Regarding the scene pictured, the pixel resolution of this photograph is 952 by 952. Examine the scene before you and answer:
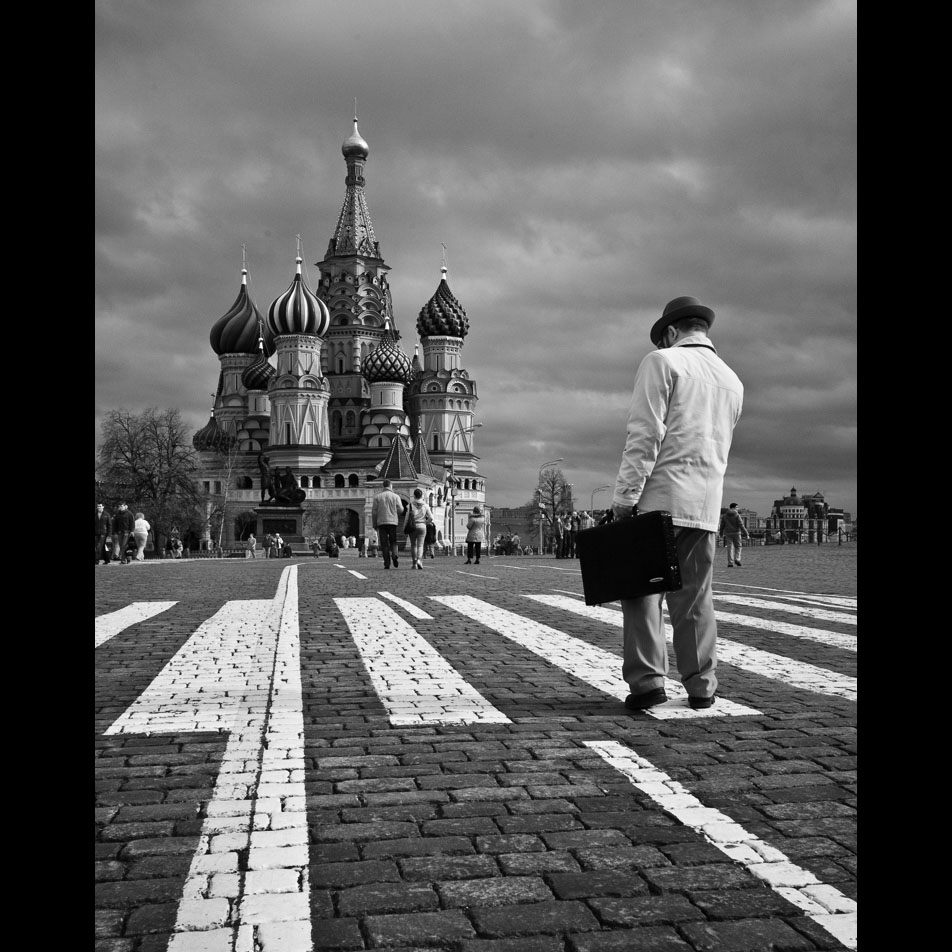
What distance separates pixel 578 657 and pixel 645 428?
2.71 metres

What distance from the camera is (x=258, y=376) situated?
12444 centimetres

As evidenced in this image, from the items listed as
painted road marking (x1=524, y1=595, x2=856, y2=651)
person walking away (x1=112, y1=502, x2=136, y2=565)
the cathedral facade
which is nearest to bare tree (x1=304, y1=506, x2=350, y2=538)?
the cathedral facade

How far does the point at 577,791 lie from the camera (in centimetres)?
388

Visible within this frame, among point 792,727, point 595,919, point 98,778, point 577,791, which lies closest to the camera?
point 595,919

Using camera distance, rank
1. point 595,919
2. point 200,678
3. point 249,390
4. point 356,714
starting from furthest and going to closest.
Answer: point 249,390
point 200,678
point 356,714
point 595,919

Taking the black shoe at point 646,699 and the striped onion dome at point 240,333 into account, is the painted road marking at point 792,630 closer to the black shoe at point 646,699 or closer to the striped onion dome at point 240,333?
the black shoe at point 646,699

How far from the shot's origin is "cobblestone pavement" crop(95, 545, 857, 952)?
264cm

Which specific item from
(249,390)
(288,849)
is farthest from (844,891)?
(249,390)

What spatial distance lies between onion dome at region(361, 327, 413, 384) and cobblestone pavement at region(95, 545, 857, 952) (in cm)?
11045

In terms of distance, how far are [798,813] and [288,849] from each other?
1736mm

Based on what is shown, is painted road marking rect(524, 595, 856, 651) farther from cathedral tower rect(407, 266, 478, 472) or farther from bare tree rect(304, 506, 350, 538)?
cathedral tower rect(407, 266, 478, 472)

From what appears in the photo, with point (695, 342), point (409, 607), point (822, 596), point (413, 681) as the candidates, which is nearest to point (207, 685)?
point (413, 681)
